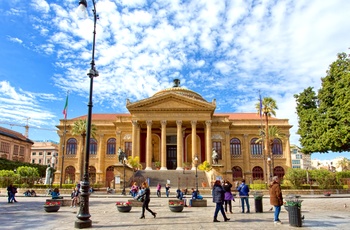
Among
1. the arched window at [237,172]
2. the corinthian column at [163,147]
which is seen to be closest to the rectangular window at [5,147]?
the corinthian column at [163,147]

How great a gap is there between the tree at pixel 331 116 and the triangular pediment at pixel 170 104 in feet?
55.6

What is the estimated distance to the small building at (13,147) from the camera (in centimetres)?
6671

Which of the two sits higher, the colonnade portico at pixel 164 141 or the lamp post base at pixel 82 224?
the colonnade portico at pixel 164 141

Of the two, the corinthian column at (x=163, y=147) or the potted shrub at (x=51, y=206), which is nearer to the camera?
the potted shrub at (x=51, y=206)

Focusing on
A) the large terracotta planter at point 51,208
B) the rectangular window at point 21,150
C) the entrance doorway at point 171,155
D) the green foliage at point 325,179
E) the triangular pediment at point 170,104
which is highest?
the triangular pediment at point 170,104

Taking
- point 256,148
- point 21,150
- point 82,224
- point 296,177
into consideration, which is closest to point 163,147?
point 256,148

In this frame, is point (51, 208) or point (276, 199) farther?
point (51, 208)

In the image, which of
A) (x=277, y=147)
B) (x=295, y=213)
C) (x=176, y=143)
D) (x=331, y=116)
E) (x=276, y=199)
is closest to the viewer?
(x=295, y=213)

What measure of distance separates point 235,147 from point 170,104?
15.2 m

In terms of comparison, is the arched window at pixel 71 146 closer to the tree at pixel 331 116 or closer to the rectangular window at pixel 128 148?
the rectangular window at pixel 128 148

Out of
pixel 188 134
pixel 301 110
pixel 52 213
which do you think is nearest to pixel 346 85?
pixel 301 110

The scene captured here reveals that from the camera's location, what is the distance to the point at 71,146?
53.2 m

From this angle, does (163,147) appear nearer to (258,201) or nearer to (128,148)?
(128,148)

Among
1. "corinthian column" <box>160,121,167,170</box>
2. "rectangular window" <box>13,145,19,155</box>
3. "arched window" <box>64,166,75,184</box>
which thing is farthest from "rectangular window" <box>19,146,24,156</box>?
"corinthian column" <box>160,121,167,170</box>
